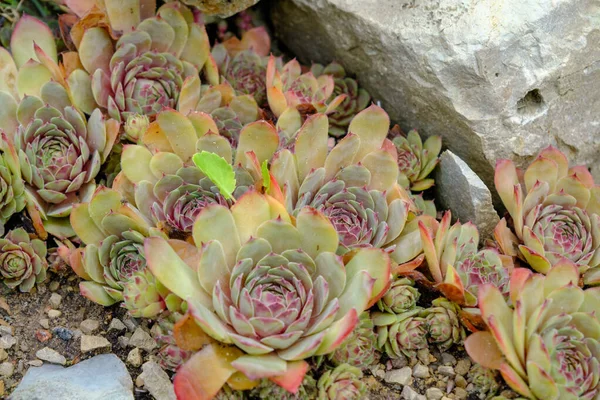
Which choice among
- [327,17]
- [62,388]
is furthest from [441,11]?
[62,388]

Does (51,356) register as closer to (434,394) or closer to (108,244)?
(108,244)

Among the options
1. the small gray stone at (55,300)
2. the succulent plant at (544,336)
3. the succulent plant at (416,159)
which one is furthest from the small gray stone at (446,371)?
the small gray stone at (55,300)

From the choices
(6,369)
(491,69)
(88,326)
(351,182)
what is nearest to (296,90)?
(351,182)

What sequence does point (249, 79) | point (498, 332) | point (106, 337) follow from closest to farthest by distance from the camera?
1. point (498, 332)
2. point (106, 337)
3. point (249, 79)

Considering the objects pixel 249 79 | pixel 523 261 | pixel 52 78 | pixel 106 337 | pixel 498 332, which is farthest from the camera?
pixel 249 79

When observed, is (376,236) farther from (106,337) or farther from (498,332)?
(106,337)

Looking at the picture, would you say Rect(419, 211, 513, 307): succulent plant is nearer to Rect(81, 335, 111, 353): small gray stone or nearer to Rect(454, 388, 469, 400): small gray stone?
Rect(454, 388, 469, 400): small gray stone

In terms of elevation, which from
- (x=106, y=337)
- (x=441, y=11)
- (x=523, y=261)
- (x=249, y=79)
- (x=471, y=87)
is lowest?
(x=106, y=337)
